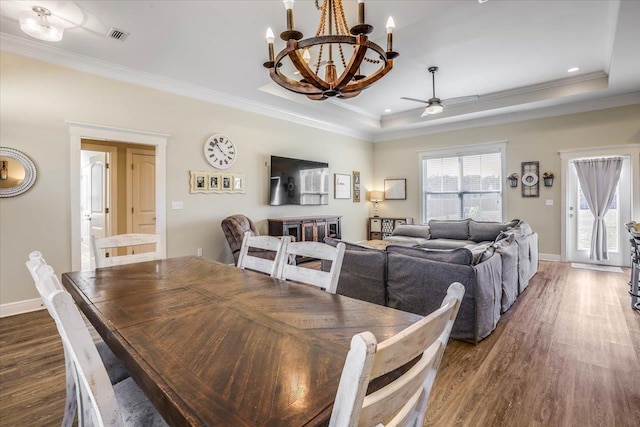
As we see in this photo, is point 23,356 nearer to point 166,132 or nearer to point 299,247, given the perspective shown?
point 299,247

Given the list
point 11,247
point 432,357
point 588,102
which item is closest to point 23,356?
point 11,247

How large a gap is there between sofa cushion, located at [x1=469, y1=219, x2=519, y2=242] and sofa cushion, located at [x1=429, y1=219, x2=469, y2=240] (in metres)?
0.10

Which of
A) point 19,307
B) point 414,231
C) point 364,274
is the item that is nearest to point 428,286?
point 364,274

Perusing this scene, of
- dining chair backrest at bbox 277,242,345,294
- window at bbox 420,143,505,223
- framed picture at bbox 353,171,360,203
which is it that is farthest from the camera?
framed picture at bbox 353,171,360,203

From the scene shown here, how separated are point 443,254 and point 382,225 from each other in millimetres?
5123

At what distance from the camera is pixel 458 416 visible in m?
1.79

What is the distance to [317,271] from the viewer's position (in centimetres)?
175

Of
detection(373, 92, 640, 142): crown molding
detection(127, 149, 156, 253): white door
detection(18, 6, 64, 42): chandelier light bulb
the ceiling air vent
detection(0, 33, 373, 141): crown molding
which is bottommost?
detection(127, 149, 156, 253): white door

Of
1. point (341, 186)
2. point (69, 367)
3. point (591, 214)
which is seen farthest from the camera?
point (341, 186)

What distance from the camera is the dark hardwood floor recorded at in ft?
5.91

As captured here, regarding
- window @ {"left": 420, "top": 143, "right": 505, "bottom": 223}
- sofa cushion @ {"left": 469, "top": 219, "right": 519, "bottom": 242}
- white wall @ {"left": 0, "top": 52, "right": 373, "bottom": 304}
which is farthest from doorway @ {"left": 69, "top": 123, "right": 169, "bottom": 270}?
window @ {"left": 420, "top": 143, "right": 505, "bottom": 223}

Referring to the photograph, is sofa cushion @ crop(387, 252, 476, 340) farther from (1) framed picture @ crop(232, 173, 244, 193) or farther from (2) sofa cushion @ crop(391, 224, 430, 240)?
(1) framed picture @ crop(232, 173, 244, 193)

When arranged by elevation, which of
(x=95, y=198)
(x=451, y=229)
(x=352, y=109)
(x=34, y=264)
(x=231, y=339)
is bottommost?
(x=231, y=339)

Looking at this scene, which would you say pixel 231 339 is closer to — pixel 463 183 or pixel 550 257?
pixel 550 257
